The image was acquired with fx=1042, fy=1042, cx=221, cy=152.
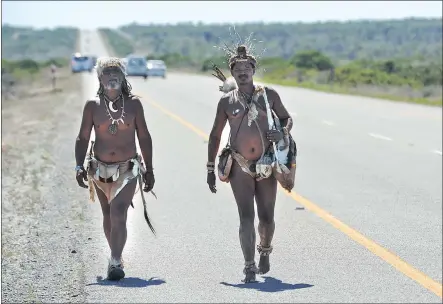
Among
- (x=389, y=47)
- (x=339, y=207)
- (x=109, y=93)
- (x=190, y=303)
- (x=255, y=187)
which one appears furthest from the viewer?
(x=389, y=47)

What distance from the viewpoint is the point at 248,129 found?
8.80 feet

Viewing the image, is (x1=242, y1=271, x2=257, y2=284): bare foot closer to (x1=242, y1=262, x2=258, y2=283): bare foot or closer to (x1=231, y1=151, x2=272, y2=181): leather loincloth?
(x1=242, y1=262, x2=258, y2=283): bare foot

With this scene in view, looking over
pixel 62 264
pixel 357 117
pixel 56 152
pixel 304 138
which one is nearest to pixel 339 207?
pixel 56 152

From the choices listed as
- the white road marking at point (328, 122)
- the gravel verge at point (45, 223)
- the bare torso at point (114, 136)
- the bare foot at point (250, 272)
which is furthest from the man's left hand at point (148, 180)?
the white road marking at point (328, 122)

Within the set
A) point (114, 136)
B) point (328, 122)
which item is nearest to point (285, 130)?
point (114, 136)

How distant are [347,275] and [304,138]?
17.8 m

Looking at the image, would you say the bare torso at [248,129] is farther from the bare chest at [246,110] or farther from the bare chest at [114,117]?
the bare chest at [114,117]

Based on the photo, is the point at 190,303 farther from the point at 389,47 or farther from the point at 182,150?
the point at 389,47

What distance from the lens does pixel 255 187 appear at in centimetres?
288

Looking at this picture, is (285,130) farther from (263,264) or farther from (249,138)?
(263,264)

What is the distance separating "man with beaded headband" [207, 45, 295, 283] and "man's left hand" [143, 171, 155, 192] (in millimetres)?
158

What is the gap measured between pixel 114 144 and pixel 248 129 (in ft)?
1.14

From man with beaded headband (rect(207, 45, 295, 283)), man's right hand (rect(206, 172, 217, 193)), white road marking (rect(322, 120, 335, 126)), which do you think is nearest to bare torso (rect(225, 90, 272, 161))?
man with beaded headband (rect(207, 45, 295, 283))

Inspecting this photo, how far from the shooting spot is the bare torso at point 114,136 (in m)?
2.66
